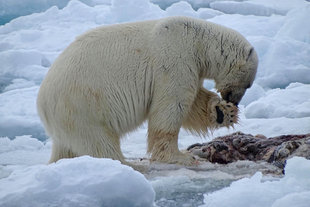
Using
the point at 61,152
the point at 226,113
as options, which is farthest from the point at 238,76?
the point at 61,152

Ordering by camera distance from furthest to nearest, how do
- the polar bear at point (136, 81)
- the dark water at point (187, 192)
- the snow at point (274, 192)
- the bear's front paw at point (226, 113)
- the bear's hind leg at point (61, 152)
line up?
the bear's front paw at point (226, 113)
the bear's hind leg at point (61, 152)
the polar bear at point (136, 81)
the dark water at point (187, 192)
the snow at point (274, 192)

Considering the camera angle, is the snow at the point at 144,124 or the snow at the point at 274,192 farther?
the snow at the point at 144,124

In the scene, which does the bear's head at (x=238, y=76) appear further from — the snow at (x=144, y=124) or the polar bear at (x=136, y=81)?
the snow at (x=144, y=124)

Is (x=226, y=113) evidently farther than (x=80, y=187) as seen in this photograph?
Yes

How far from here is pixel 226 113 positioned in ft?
15.3

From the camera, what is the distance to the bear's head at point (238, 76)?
4.48 metres

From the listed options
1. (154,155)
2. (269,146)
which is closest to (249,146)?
(269,146)

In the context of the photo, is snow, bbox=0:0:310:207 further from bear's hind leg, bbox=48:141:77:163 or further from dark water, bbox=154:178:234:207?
bear's hind leg, bbox=48:141:77:163

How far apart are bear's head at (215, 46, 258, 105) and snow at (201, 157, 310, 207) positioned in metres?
1.68

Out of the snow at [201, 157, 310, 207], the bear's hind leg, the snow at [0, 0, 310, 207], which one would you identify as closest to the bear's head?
the snow at [0, 0, 310, 207]

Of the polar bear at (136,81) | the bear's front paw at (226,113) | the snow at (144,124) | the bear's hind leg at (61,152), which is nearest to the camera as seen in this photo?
the snow at (144,124)

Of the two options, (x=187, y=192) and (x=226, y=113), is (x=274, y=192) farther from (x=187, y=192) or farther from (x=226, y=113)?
(x=226, y=113)

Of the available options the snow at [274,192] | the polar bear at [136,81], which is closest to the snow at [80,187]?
the snow at [274,192]

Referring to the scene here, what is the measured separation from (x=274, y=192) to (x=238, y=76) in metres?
2.00
